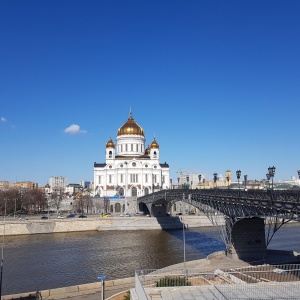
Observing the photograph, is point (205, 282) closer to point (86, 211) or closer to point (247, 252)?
point (247, 252)

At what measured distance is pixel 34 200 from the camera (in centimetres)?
8762

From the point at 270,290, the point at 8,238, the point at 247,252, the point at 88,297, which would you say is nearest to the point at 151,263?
the point at 247,252

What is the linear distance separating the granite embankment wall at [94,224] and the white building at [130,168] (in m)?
22.9

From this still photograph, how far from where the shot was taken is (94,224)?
66.4m

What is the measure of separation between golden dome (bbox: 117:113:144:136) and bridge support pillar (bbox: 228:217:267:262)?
223ft

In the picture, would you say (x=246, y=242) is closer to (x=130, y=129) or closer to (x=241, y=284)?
(x=241, y=284)

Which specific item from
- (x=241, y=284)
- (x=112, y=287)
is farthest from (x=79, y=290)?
(x=241, y=284)

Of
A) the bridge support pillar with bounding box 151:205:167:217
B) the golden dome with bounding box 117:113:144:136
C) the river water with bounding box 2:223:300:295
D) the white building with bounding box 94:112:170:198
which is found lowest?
the river water with bounding box 2:223:300:295

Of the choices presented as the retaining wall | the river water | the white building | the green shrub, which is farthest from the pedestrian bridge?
the white building

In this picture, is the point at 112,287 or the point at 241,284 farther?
the point at 112,287

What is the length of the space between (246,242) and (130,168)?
63.3 meters

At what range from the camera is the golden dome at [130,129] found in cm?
9950

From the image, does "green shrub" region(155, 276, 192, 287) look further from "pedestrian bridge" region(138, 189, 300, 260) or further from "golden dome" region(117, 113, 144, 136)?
"golden dome" region(117, 113, 144, 136)

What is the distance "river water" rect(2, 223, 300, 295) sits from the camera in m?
32.3
